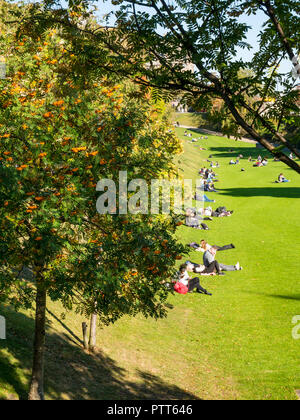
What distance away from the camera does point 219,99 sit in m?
7.12

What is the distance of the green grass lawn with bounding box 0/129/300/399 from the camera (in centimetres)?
1291

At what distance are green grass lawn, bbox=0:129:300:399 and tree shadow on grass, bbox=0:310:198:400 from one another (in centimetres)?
3

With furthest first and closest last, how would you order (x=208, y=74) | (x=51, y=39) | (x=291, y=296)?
(x=291, y=296), (x=51, y=39), (x=208, y=74)

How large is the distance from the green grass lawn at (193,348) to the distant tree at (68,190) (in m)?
1.55

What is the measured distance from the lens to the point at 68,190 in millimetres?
8195

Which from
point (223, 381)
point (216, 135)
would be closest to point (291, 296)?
point (223, 381)

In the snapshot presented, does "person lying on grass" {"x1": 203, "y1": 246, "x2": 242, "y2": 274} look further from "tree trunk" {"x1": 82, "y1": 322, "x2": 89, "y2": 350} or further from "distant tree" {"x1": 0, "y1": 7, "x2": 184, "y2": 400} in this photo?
"distant tree" {"x1": 0, "y1": 7, "x2": 184, "y2": 400}

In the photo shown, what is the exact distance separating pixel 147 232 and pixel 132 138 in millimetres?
2168

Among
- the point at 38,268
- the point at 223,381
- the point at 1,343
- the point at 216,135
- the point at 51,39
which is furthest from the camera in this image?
the point at 216,135

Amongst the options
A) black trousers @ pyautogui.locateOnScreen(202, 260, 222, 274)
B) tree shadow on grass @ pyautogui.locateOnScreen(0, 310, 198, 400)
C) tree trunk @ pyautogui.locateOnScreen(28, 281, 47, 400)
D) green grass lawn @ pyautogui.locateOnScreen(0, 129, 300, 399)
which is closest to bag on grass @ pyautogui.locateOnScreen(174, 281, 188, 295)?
green grass lawn @ pyautogui.locateOnScreen(0, 129, 300, 399)

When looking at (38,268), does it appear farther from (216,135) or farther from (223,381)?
(216,135)

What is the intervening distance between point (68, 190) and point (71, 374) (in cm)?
714

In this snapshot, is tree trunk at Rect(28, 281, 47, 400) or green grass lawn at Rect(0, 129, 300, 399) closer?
tree trunk at Rect(28, 281, 47, 400)

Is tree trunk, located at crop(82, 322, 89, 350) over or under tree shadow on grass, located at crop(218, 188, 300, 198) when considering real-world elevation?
under
